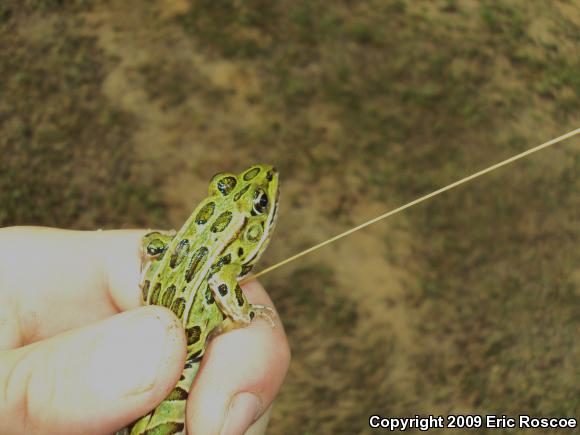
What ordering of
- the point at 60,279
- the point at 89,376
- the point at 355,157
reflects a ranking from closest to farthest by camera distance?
1. the point at 89,376
2. the point at 60,279
3. the point at 355,157

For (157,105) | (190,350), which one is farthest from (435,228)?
(190,350)

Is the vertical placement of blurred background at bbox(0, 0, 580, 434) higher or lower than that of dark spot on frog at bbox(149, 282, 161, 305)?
lower

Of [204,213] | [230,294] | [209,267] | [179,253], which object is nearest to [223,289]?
[230,294]

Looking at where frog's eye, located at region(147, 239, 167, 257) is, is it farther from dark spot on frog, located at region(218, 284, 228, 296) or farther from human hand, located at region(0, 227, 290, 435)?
dark spot on frog, located at region(218, 284, 228, 296)

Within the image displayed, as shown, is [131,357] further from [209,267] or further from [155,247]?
[155,247]

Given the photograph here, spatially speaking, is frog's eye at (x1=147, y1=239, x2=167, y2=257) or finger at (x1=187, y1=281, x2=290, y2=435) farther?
frog's eye at (x1=147, y1=239, x2=167, y2=257)

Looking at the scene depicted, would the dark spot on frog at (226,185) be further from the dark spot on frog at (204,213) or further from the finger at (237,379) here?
the finger at (237,379)

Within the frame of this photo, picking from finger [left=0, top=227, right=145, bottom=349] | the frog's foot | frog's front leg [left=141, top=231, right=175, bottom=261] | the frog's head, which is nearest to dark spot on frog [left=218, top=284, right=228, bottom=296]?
the frog's head
